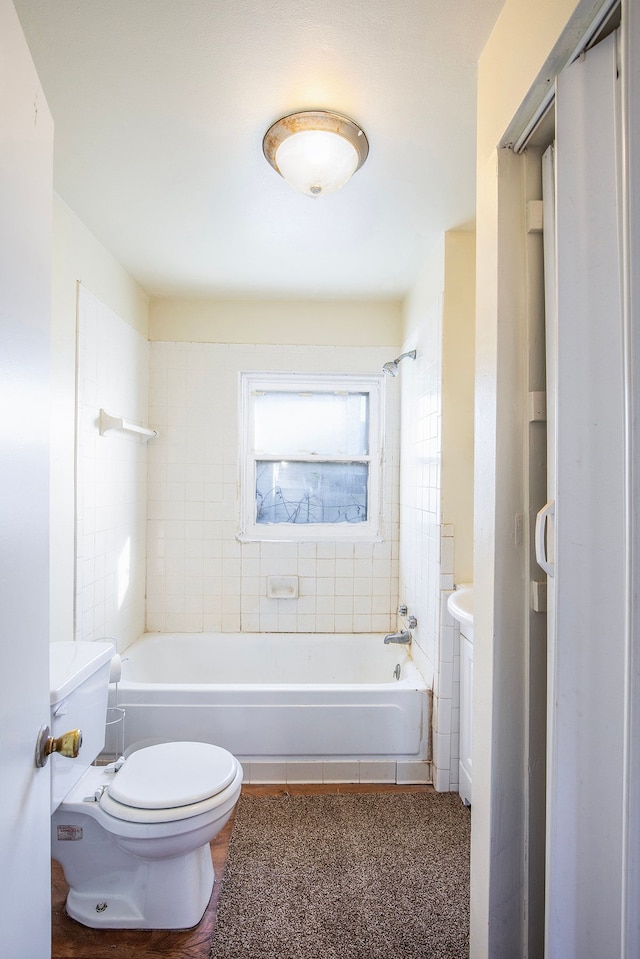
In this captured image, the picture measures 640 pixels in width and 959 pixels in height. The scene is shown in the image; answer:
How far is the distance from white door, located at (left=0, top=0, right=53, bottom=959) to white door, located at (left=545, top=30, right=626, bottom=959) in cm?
87

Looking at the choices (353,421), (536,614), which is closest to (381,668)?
(353,421)

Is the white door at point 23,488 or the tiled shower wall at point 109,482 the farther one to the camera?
the tiled shower wall at point 109,482

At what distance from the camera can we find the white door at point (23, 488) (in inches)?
28.2

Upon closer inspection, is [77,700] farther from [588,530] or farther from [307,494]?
[307,494]

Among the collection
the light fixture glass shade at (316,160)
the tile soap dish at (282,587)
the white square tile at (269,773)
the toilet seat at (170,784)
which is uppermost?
the light fixture glass shade at (316,160)

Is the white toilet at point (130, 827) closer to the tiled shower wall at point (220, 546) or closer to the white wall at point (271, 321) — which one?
the tiled shower wall at point (220, 546)

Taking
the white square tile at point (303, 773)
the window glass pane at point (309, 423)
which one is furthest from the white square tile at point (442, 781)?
the window glass pane at point (309, 423)

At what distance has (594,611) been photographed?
900 mm

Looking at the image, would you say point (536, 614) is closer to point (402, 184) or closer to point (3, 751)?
point (3, 751)

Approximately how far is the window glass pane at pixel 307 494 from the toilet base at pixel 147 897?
1.98 meters

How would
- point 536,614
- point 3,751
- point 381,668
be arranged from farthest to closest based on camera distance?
point 381,668 → point 536,614 → point 3,751

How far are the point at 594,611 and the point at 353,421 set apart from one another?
2.58 m

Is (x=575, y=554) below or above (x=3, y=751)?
above

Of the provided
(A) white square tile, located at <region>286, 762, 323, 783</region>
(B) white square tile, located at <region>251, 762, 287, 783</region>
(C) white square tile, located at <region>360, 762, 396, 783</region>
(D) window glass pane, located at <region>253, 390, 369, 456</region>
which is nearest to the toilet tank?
(B) white square tile, located at <region>251, 762, 287, 783</region>
